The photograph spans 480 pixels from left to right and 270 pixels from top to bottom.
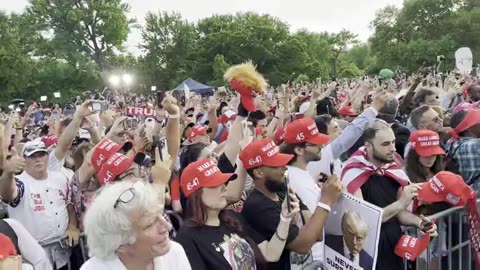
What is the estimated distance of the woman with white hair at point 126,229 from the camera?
2.42 m

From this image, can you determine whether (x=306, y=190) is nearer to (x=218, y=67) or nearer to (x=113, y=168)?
(x=113, y=168)

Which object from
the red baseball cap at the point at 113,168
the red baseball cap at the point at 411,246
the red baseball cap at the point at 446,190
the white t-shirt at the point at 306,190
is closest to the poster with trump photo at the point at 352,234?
the white t-shirt at the point at 306,190

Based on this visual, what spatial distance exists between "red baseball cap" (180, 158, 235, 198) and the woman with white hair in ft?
2.29

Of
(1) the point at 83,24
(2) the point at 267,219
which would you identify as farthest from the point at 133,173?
(1) the point at 83,24

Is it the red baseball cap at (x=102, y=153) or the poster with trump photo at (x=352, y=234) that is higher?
the red baseball cap at (x=102, y=153)

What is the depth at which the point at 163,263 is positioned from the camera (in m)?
2.64

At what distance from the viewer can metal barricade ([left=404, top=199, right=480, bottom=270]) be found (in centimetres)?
390

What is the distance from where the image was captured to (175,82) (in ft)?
199

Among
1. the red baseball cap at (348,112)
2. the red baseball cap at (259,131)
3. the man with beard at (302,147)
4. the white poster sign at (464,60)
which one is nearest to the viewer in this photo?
the man with beard at (302,147)

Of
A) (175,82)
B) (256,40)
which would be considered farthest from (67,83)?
(256,40)

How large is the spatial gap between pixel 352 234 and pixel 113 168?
69.9 inches

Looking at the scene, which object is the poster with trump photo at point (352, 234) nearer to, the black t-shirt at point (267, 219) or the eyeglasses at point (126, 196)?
the black t-shirt at point (267, 219)

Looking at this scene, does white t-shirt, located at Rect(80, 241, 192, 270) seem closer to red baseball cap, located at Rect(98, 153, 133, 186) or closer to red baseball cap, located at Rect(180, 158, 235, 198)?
red baseball cap, located at Rect(180, 158, 235, 198)

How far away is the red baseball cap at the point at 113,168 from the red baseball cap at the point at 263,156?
911 mm
